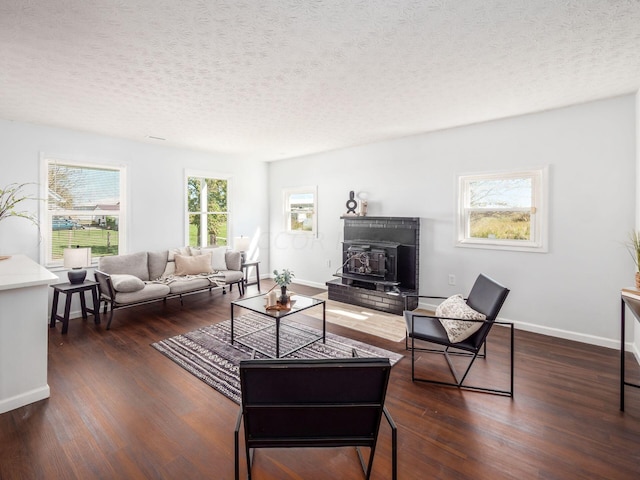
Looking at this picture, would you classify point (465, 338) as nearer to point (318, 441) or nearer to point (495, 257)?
point (318, 441)

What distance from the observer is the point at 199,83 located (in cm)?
303

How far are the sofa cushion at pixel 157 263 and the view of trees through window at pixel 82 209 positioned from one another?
58 cm

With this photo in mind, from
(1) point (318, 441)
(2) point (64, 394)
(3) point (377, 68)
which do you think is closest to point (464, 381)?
(1) point (318, 441)

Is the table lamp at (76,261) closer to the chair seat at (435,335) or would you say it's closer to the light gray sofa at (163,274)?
the light gray sofa at (163,274)

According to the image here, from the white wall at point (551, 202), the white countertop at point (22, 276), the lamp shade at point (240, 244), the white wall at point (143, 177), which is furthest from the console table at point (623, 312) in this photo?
the white wall at point (143, 177)

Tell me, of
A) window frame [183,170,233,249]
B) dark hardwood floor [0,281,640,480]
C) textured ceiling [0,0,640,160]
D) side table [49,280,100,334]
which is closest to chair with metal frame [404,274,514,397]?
dark hardwood floor [0,281,640,480]

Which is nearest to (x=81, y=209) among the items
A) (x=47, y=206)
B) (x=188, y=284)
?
(x=47, y=206)

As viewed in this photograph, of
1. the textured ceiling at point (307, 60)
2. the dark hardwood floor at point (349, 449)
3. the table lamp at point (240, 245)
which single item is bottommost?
the dark hardwood floor at point (349, 449)

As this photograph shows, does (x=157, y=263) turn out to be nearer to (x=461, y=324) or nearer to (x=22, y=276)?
(x=22, y=276)

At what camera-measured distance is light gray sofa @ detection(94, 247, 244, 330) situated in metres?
4.20

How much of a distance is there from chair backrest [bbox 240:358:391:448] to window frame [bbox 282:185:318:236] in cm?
495

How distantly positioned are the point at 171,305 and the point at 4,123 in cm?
316

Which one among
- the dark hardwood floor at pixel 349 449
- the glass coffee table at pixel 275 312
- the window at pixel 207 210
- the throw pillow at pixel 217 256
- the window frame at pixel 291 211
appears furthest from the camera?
the window frame at pixel 291 211

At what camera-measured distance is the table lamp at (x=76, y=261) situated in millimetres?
4062
